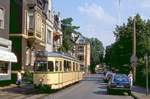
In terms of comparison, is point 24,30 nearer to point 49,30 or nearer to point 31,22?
point 31,22

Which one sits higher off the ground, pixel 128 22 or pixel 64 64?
pixel 128 22

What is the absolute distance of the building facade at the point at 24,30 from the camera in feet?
178

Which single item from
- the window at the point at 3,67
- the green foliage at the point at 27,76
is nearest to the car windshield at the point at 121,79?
the window at the point at 3,67

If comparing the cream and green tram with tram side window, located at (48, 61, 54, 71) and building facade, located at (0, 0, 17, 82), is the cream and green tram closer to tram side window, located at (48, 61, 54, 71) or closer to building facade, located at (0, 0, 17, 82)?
tram side window, located at (48, 61, 54, 71)

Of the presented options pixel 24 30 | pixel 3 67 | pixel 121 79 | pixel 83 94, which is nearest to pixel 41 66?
pixel 83 94

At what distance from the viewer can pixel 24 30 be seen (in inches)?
2162

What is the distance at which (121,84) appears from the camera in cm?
3844

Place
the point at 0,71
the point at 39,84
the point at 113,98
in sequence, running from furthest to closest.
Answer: the point at 0,71, the point at 39,84, the point at 113,98

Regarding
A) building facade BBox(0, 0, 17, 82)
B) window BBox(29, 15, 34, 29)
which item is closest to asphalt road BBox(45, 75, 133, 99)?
building facade BBox(0, 0, 17, 82)

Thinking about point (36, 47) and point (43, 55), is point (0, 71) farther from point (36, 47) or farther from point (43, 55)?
point (36, 47)

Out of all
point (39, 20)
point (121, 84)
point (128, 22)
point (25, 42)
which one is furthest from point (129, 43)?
point (121, 84)

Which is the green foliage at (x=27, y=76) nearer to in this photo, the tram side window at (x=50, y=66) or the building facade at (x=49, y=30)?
the tram side window at (x=50, y=66)

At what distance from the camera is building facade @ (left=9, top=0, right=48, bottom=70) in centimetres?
5428

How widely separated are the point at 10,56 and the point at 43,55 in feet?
31.6
